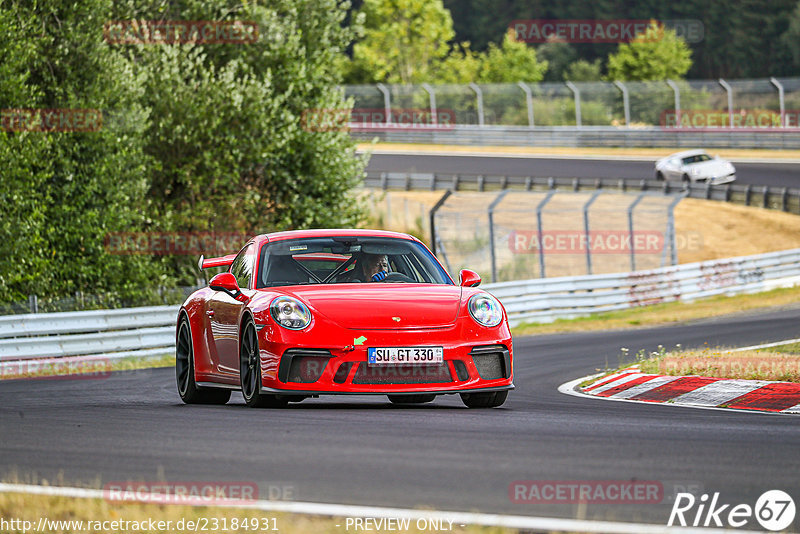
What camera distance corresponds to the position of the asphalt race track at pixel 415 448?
5.51 metres

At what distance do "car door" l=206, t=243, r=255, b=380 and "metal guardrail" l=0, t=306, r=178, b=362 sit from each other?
24.4 ft

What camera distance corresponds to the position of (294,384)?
336 inches

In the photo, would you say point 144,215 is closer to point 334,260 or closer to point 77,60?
point 77,60

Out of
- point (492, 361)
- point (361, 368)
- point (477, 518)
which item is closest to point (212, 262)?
point (361, 368)

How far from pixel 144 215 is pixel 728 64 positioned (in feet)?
290

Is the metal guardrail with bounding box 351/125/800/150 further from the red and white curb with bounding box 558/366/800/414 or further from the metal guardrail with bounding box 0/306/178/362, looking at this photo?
the red and white curb with bounding box 558/366/800/414

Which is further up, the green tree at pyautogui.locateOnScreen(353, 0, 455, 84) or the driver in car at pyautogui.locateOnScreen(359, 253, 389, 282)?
the driver in car at pyautogui.locateOnScreen(359, 253, 389, 282)

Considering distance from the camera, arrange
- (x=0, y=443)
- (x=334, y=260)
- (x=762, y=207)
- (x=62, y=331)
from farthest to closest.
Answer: (x=762, y=207)
(x=62, y=331)
(x=334, y=260)
(x=0, y=443)

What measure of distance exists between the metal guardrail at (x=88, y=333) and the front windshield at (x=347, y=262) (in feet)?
26.2

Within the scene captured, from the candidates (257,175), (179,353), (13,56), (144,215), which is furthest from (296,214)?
(179,353)

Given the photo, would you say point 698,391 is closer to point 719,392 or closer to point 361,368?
point 719,392

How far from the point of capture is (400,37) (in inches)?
3361

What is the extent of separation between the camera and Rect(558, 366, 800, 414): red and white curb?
962cm

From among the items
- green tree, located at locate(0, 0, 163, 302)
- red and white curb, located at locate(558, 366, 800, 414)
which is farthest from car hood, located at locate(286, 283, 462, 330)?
green tree, located at locate(0, 0, 163, 302)
